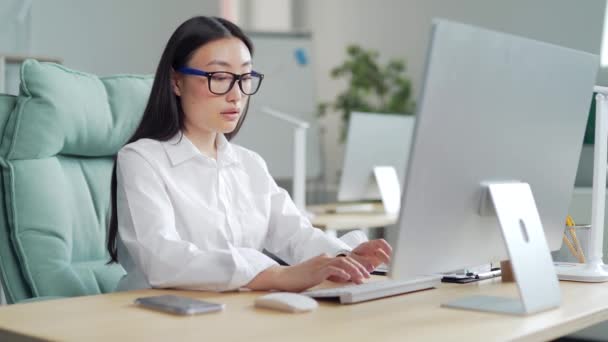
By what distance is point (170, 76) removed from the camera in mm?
1696

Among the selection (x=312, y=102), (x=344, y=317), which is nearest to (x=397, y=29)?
(x=312, y=102)

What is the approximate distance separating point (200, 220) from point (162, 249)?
0.20 m

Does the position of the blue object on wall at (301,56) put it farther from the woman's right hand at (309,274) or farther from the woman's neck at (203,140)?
the woman's right hand at (309,274)

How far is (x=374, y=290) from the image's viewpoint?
1.37 meters

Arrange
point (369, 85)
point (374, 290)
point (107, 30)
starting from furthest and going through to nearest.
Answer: point (369, 85) → point (107, 30) → point (374, 290)

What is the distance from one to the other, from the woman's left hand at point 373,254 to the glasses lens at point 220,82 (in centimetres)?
41

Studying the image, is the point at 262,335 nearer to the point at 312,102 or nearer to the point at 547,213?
the point at 547,213

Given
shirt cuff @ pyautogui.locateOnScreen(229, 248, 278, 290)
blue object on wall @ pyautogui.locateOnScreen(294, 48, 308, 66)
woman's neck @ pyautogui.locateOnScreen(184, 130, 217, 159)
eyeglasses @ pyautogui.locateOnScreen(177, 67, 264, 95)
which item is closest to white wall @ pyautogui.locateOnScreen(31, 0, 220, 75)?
blue object on wall @ pyautogui.locateOnScreen(294, 48, 308, 66)

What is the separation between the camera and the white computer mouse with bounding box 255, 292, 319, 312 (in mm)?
1244

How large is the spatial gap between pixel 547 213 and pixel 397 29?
15.9 ft

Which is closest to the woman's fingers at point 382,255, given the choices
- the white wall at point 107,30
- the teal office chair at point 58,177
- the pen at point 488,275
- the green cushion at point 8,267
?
the pen at point 488,275

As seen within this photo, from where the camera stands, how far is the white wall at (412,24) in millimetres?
5105

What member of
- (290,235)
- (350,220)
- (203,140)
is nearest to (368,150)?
(350,220)

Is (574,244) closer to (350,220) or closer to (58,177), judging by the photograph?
(58,177)
